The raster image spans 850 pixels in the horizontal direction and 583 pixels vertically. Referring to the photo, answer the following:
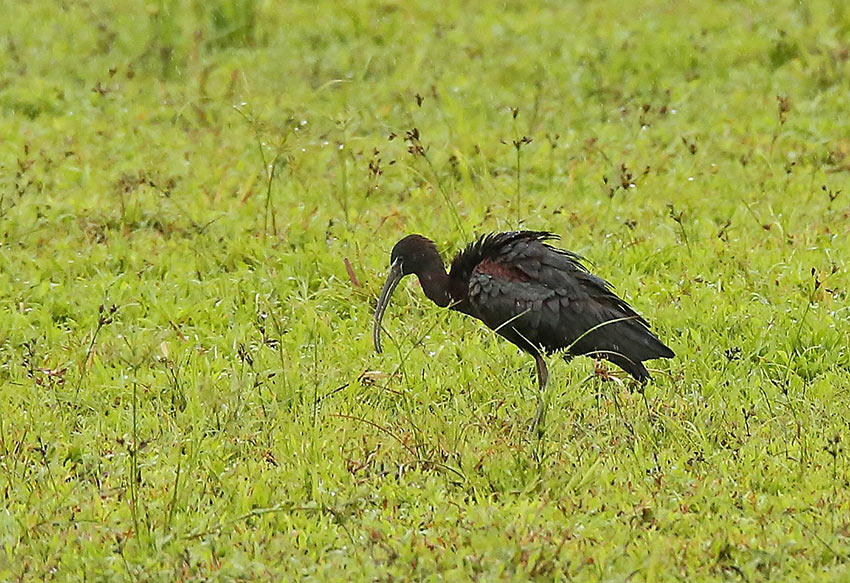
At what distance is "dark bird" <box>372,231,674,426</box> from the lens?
635 centimetres

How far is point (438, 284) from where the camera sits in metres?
6.84

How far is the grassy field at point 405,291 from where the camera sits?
16.4 ft

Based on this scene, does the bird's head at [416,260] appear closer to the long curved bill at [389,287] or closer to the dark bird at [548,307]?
the long curved bill at [389,287]

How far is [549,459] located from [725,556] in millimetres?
918

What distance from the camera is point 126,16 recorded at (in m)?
12.2

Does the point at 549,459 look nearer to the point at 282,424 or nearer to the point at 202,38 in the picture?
the point at 282,424

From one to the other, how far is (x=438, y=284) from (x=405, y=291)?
73 centimetres

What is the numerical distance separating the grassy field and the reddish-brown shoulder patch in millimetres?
451

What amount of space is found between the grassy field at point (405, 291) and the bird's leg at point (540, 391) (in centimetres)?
10

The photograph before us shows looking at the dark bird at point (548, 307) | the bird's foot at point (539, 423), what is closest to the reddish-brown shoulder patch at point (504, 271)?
the dark bird at point (548, 307)

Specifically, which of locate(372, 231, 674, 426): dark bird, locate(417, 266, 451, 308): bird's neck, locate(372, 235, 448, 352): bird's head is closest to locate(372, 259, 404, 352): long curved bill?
locate(372, 235, 448, 352): bird's head

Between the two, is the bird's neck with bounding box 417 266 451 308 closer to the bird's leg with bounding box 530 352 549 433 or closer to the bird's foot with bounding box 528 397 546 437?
the bird's leg with bounding box 530 352 549 433

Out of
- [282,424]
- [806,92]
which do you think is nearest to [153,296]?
[282,424]

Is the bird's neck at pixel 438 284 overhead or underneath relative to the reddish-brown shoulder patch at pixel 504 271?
underneath
